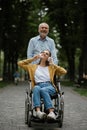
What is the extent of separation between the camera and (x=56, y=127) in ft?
30.1

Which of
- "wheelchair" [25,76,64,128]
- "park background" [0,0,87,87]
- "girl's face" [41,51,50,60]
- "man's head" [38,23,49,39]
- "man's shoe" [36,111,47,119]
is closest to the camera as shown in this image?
"man's shoe" [36,111,47,119]

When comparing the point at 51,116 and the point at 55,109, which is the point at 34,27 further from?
the point at 51,116

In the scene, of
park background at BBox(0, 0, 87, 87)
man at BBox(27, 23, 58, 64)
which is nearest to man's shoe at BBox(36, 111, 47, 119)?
man at BBox(27, 23, 58, 64)

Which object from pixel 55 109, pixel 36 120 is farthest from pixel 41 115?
pixel 55 109

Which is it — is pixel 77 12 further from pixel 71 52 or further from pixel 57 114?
pixel 57 114

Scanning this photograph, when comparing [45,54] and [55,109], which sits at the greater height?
[45,54]

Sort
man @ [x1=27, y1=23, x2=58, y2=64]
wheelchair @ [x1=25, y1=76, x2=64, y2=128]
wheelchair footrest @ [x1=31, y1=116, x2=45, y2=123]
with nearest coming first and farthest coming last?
1. wheelchair footrest @ [x1=31, y1=116, x2=45, y2=123]
2. wheelchair @ [x1=25, y1=76, x2=64, y2=128]
3. man @ [x1=27, y1=23, x2=58, y2=64]

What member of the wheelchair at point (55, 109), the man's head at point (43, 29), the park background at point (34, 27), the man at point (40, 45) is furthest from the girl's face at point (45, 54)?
the park background at point (34, 27)

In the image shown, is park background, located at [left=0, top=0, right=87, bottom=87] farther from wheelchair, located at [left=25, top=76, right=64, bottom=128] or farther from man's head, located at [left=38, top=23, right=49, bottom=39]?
wheelchair, located at [left=25, top=76, right=64, bottom=128]

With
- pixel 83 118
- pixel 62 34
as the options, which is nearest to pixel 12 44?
pixel 62 34

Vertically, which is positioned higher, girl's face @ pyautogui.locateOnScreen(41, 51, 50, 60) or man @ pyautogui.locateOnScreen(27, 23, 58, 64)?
man @ pyautogui.locateOnScreen(27, 23, 58, 64)

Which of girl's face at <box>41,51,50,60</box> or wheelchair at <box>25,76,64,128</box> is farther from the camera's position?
girl's face at <box>41,51,50,60</box>

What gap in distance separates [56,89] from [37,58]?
80 centimetres

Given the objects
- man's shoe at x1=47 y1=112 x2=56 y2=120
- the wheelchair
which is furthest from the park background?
man's shoe at x1=47 y1=112 x2=56 y2=120
